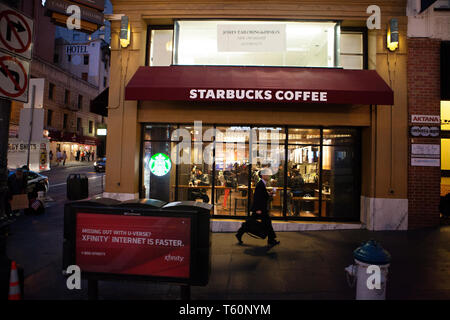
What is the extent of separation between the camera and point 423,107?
8.21 meters

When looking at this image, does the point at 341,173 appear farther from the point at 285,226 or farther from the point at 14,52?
the point at 14,52

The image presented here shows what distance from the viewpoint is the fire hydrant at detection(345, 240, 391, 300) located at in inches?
150

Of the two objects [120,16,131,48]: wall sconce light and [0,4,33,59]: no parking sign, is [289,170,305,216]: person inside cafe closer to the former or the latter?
[120,16,131,48]: wall sconce light

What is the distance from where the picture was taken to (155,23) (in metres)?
9.05

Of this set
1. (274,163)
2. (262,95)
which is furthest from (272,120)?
(274,163)

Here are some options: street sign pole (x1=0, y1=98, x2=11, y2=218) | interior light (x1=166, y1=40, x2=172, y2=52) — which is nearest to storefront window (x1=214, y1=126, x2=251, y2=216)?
interior light (x1=166, y1=40, x2=172, y2=52)

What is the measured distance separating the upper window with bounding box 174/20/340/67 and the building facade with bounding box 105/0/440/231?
3 cm

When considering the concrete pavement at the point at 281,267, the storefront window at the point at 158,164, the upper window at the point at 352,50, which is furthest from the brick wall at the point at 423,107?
the storefront window at the point at 158,164

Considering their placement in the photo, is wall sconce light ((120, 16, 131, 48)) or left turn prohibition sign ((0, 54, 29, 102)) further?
wall sconce light ((120, 16, 131, 48))

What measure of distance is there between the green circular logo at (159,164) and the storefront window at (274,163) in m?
0.08

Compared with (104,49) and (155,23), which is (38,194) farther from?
(104,49)
